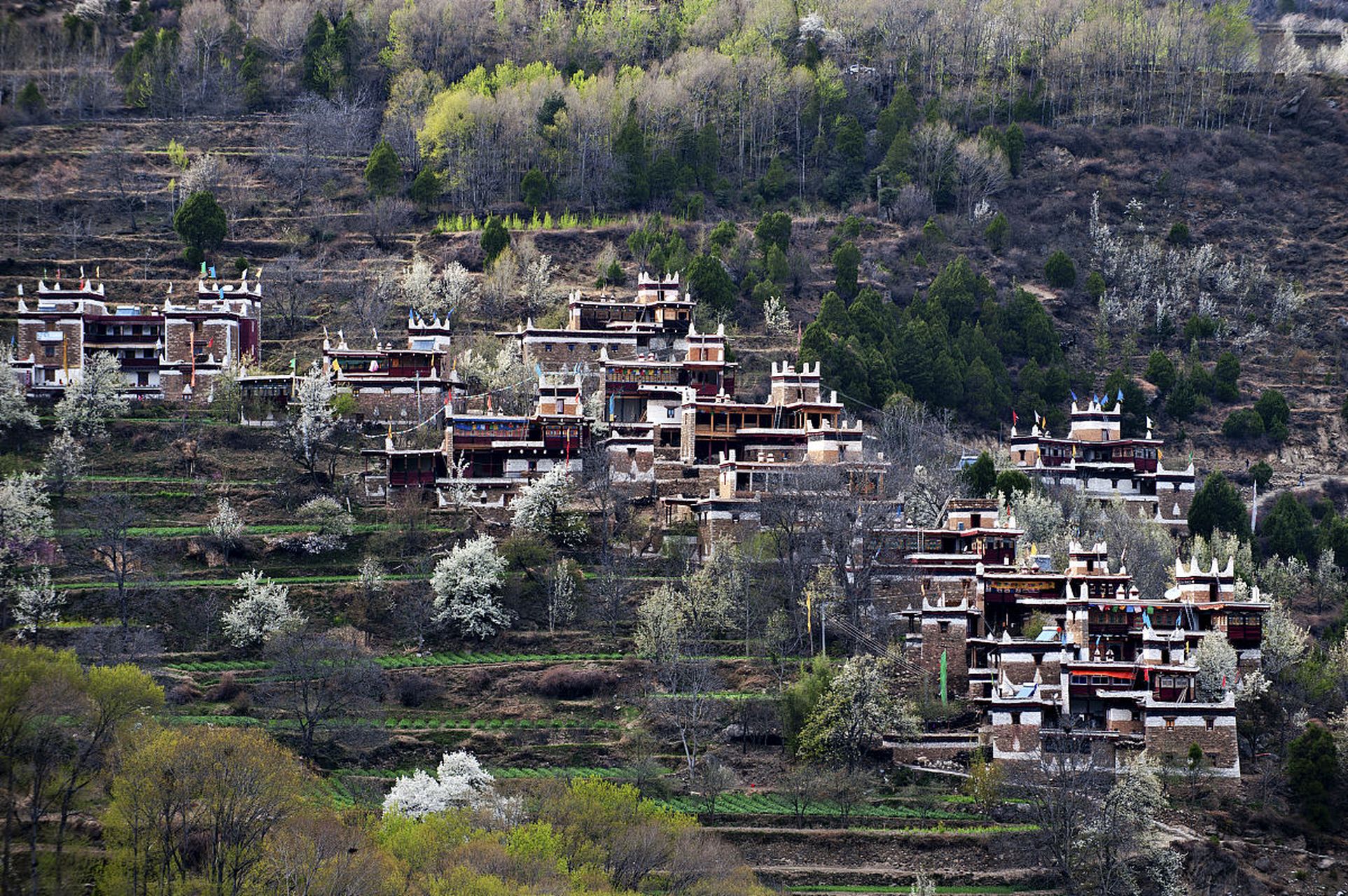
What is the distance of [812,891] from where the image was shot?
60.5 meters

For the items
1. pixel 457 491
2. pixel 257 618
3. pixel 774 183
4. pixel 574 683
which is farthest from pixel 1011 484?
pixel 774 183

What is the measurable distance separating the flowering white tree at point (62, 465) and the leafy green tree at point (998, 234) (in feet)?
182

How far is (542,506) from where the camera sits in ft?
257

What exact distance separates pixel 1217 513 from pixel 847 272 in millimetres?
25142

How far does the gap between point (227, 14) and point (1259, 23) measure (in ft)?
240

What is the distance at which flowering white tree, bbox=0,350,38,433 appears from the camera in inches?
3253

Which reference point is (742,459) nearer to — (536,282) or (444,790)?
(444,790)

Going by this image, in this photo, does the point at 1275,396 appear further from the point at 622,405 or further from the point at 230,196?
the point at 230,196

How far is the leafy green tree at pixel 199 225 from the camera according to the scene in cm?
10556

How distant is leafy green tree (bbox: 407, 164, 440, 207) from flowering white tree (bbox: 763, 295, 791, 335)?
22.5 meters

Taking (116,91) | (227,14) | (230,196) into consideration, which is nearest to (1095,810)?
(230,196)

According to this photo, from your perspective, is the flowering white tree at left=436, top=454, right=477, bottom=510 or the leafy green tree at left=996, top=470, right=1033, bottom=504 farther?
the leafy green tree at left=996, top=470, right=1033, bottom=504

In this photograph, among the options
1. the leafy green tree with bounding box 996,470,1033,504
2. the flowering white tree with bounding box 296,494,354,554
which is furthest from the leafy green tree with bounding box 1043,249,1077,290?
the flowering white tree with bounding box 296,494,354,554

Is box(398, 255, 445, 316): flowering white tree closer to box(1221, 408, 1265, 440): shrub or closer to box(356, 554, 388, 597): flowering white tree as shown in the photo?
box(356, 554, 388, 597): flowering white tree
